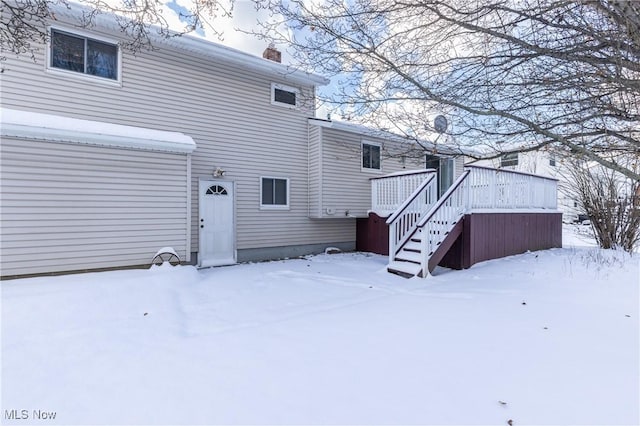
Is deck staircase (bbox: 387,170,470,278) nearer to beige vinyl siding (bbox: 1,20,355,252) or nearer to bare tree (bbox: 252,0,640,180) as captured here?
bare tree (bbox: 252,0,640,180)

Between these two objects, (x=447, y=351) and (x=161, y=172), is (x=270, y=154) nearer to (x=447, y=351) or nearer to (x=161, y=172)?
(x=161, y=172)

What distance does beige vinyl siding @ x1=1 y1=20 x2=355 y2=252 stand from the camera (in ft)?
20.9

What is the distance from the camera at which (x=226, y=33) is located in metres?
4.16

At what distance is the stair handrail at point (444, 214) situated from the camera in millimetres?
6195

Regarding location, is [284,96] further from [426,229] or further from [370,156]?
[426,229]

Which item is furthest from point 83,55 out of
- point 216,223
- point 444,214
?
point 444,214

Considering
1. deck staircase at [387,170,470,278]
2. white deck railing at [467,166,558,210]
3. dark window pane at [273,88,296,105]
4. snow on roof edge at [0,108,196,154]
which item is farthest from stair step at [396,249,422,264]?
dark window pane at [273,88,296,105]

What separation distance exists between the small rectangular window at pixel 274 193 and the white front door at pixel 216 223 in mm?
951

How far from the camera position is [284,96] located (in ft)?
30.4

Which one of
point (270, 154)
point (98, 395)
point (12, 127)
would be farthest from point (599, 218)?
point (12, 127)

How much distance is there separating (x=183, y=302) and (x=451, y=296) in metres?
4.31

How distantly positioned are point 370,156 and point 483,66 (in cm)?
599

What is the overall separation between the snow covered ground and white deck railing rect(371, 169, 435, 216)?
335 centimetres

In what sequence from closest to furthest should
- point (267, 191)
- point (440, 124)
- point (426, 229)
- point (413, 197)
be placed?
point (440, 124) → point (426, 229) → point (413, 197) → point (267, 191)
